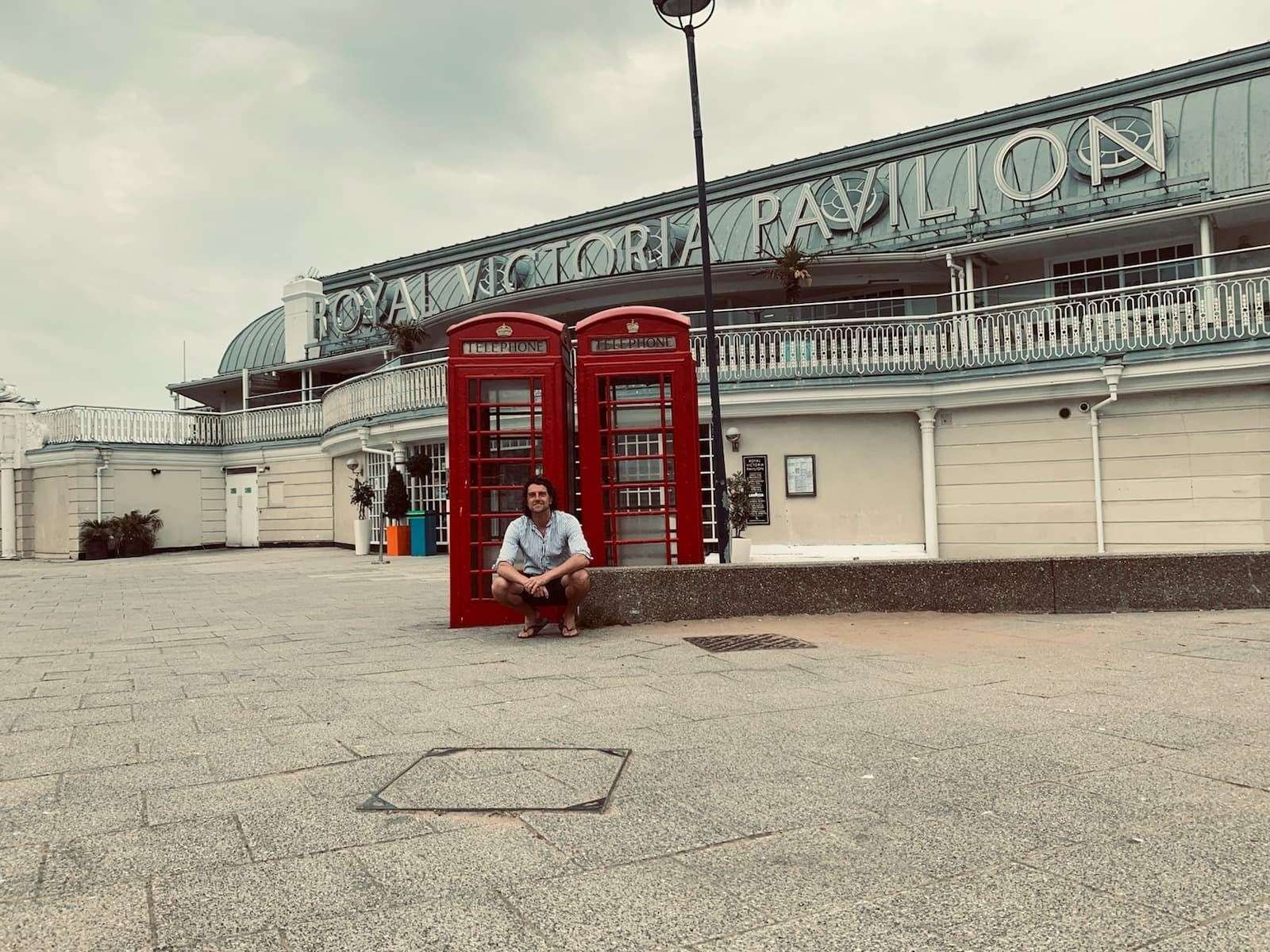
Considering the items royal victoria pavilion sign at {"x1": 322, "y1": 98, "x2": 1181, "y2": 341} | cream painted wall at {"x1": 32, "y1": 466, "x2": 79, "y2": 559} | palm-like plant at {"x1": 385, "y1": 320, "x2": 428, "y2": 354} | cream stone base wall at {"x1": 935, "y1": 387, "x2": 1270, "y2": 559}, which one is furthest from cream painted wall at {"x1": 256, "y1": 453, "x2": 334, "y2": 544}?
cream stone base wall at {"x1": 935, "y1": 387, "x2": 1270, "y2": 559}

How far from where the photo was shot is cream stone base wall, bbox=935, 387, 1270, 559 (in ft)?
52.2

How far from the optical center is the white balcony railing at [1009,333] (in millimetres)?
15820

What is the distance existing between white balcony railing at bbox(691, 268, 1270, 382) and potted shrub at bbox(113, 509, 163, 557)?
1733 cm

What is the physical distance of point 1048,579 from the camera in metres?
8.88

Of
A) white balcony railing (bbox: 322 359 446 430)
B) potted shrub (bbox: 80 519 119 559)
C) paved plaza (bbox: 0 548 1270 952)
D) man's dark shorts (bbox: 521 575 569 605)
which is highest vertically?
white balcony railing (bbox: 322 359 446 430)

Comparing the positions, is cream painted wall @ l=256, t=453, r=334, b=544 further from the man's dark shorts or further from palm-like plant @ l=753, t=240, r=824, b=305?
the man's dark shorts

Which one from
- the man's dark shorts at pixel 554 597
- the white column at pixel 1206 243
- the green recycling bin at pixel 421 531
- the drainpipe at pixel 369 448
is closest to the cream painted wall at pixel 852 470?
the white column at pixel 1206 243

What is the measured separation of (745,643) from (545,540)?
1874 mm

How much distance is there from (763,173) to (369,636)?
61.5 ft

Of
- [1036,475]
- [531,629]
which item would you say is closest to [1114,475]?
[1036,475]

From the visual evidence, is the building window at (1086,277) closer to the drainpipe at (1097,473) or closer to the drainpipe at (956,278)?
the drainpipe at (956,278)

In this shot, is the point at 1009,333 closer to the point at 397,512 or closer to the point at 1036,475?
the point at 1036,475

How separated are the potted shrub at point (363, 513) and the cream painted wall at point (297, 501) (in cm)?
406

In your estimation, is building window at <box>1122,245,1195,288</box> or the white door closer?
building window at <box>1122,245,1195,288</box>
